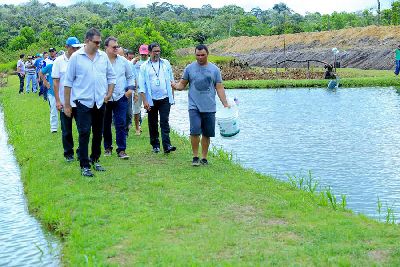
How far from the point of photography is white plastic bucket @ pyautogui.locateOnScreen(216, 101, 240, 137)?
10102 mm

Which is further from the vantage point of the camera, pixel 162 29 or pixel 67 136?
pixel 162 29

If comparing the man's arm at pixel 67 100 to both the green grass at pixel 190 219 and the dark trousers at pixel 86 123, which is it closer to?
the dark trousers at pixel 86 123

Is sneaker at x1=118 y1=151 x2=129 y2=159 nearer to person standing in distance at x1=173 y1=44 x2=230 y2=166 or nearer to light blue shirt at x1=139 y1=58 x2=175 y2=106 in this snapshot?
light blue shirt at x1=139 y1=58 x2=175 y2=106

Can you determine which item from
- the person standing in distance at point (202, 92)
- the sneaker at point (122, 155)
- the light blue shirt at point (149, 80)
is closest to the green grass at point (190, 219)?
the sneaker at point (122, 155)

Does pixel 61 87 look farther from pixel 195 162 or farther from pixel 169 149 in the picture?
A: pixel 195 162

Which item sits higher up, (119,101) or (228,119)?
(119,101)

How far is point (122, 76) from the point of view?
1098 cm

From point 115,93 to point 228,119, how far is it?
1.94 meters

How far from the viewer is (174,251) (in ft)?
18.9

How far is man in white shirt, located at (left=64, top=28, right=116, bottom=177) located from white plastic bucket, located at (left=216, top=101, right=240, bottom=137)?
1739 millimetres

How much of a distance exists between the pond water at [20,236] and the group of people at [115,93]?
1060 mm

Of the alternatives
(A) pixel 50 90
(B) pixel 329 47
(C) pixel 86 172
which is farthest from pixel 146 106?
(B) pixel 329 47

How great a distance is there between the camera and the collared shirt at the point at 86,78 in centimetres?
915

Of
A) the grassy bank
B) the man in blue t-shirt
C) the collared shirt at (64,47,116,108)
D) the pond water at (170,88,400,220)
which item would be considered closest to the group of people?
the collared shirt at (64,47,116,108)
